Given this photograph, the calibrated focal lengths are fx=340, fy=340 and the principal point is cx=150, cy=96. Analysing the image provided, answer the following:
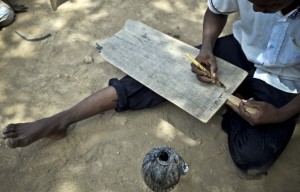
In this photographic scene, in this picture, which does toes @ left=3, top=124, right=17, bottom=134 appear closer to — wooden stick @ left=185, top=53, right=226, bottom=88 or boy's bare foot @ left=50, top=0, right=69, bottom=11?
wooden stick @ left=185, top=53, right=226, bottom=88

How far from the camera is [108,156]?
6.95 ft

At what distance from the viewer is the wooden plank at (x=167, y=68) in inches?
82.8

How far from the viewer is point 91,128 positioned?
225 cm

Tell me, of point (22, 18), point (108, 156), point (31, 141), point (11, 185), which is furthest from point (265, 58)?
point (22, 18)

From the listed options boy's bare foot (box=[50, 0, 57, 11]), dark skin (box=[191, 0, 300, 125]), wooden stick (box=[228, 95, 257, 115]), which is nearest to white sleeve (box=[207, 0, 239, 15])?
dark skin (box=[191, 0, 300, 125])

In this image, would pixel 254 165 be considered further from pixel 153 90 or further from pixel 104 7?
pixel 104 7

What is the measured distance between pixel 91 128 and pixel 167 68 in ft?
2.13

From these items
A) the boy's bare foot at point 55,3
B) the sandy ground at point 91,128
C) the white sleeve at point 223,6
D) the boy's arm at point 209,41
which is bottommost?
the sandy ground at point 91,128

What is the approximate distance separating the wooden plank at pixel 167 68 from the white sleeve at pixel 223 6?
325 millimetres

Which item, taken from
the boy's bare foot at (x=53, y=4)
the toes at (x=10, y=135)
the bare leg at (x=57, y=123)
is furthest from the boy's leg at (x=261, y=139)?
the boy's bare foot at (x=53, y=4)

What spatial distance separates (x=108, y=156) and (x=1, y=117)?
0.82 m

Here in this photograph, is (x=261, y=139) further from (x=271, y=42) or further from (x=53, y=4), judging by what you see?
(x=53, y=4)

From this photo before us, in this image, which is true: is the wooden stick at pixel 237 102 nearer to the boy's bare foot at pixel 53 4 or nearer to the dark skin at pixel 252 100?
the dark skin at pixel 252 100

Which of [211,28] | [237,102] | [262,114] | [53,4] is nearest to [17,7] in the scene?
[53,4]
